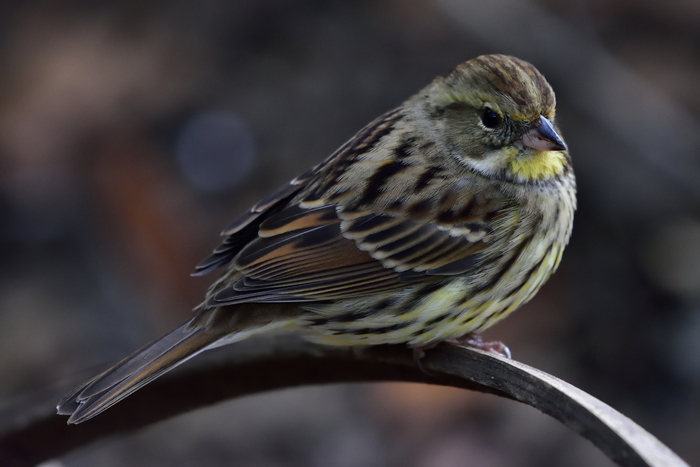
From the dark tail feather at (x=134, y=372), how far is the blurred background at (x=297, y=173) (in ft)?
6.77

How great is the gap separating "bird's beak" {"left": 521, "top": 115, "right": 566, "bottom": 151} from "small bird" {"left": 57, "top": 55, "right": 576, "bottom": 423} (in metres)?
0.02

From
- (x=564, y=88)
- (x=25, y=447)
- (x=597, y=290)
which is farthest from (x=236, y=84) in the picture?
(x=25, y=447)

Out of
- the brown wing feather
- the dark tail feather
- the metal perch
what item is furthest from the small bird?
the metal perch

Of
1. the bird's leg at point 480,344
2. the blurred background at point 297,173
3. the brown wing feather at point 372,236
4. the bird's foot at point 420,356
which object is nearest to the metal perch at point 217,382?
the bird's foot at point 420,356

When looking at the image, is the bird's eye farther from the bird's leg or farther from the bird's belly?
the bird's leg

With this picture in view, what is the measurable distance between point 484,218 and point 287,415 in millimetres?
2298

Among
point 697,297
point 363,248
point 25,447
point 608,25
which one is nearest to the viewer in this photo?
point 25,447

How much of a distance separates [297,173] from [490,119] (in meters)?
2.90

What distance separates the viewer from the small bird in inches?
121

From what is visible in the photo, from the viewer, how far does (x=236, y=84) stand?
6488 mm

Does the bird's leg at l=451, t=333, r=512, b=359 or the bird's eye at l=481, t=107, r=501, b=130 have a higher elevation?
the bird's eye at l=481, t=107, r=501, b=130

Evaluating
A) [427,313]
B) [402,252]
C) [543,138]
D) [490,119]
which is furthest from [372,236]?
[543,138]

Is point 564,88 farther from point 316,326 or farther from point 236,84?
point 316,326

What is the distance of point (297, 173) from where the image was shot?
586cm
